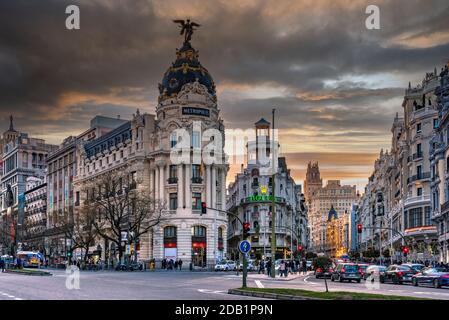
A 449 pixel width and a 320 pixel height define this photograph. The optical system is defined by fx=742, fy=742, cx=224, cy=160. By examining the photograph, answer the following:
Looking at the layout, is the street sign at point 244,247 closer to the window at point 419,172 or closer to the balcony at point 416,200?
the balcony at point 416,200

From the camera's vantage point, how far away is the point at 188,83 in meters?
104

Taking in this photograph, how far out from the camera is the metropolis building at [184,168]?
4126 inches

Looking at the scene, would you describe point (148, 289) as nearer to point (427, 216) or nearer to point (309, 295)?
point (309, 295)

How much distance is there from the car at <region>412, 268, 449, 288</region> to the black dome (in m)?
60.5

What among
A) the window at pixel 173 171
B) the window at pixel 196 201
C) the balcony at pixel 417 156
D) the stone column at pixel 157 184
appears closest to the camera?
the balcony at pixel 417 156

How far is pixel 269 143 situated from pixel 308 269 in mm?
48853

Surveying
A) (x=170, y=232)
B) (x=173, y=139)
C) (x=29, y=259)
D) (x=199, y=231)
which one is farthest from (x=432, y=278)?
(x=29, y=259)

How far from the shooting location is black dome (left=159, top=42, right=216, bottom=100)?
10612 centimetres

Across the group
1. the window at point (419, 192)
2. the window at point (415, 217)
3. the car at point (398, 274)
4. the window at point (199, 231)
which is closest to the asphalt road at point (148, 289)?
the car at point (398, 274)

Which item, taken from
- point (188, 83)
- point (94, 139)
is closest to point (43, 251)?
point (94, 139)

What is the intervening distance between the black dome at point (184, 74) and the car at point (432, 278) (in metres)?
60.5
